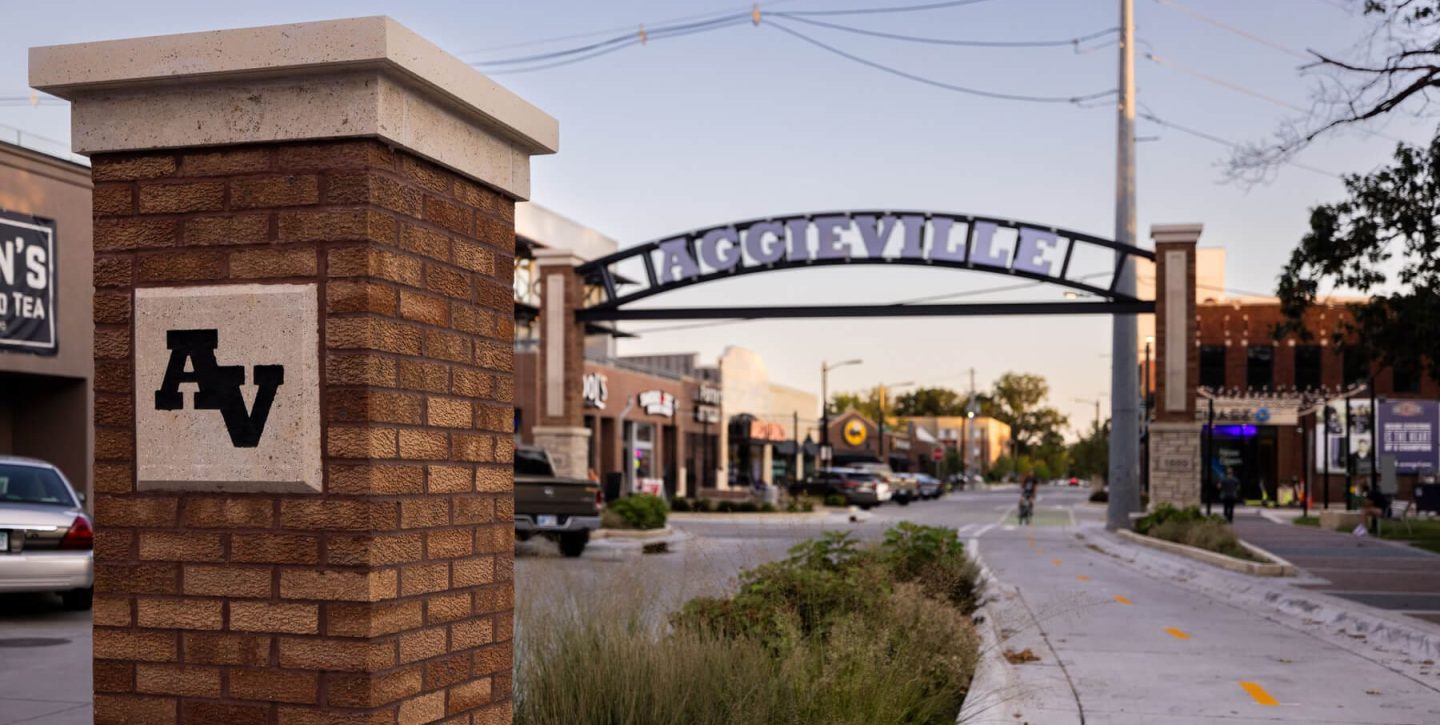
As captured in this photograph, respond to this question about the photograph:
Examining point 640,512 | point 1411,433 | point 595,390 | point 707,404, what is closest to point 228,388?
point 640,512

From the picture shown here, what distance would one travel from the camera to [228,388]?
378 centimetres

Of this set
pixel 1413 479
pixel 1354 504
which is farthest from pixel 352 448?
pixel 1413 479

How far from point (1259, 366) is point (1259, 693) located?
56.6m

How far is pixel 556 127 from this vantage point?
186 inches

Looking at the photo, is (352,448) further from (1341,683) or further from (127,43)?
(1341,683)

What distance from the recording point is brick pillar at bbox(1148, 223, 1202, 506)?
94.8ft

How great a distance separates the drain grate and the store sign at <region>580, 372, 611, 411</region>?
37866 mm

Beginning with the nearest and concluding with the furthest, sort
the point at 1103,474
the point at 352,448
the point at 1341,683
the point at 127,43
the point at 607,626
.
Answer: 1. the point at 352,448
2. the point at 127,43
3. the point at 607,626
4. the point at 1341,683
5. the point at 1103,474

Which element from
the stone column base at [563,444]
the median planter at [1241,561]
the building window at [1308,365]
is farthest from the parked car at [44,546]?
the building window at [1308,365]

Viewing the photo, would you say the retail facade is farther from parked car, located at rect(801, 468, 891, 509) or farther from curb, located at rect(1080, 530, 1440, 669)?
parked car, located at rect(801, 468, 891, 509)

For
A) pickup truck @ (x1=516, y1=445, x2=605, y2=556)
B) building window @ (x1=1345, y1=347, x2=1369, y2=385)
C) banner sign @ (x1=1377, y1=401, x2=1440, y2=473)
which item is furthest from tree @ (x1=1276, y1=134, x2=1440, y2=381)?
banner sign @ (x1=1377, y1=401, x2=1440, y2=473)

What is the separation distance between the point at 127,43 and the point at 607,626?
3.57m

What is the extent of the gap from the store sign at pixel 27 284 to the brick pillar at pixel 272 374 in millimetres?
20560

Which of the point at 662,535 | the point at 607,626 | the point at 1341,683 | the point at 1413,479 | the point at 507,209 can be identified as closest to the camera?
the point at 507,209
